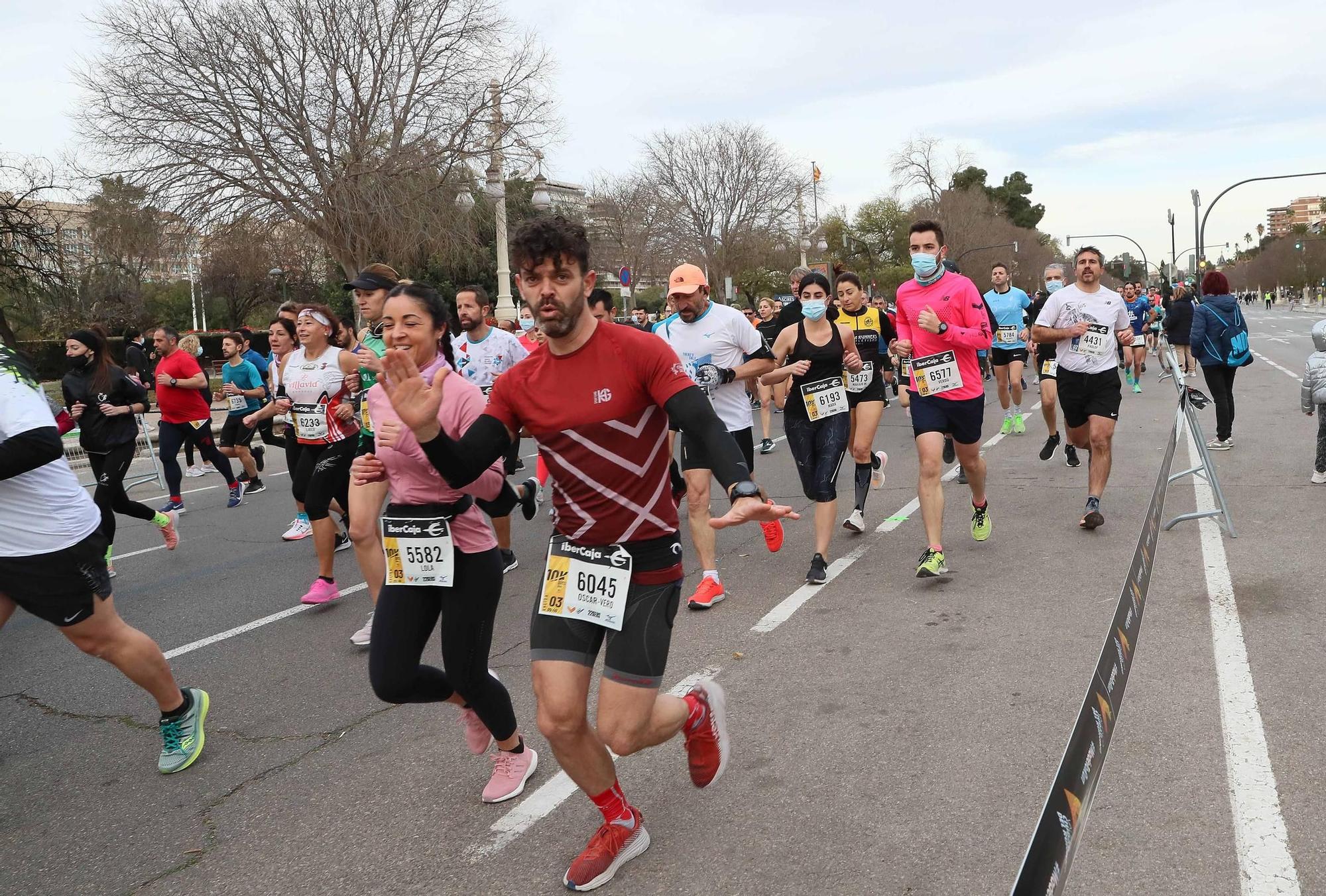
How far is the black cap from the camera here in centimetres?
471

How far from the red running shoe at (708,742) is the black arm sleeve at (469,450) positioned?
1.03m

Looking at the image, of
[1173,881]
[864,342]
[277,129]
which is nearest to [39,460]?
[1173,881]

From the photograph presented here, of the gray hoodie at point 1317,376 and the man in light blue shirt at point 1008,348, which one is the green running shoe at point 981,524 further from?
the man in light blue shirt at point 1008,348

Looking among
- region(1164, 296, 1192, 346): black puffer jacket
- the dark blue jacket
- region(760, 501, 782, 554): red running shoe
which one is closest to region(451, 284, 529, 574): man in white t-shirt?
region(760, 501, 782, 554): red running shoe

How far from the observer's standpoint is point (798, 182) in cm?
5622

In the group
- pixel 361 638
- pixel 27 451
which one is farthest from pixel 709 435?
pixel 361 638

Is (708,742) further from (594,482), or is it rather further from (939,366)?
(939,366)

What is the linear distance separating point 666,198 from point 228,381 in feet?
149

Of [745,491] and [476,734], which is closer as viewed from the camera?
[745,491]

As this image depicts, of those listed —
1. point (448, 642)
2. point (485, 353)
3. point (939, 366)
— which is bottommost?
point (448, 642)

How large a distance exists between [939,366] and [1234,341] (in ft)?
17.9

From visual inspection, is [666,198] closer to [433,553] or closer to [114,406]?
[114,406]

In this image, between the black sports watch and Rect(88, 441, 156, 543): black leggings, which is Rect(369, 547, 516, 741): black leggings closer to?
the black sports watch

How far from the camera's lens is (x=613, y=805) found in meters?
3.13
